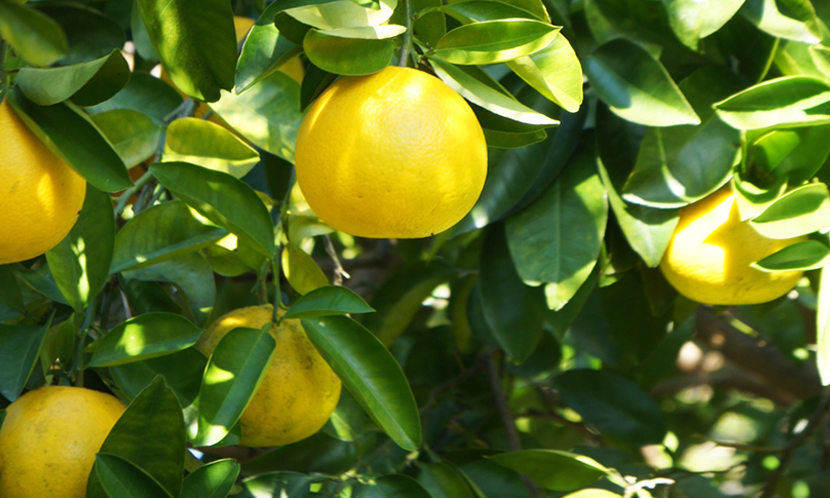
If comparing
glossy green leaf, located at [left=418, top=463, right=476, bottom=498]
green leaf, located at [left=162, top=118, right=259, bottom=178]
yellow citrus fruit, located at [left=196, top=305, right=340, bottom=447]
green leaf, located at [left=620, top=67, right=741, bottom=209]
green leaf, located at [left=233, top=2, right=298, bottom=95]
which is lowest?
glossy green leaf, located at [left=418, top=463, right=476, bottom=498]

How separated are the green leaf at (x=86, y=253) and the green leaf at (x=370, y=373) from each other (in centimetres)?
25

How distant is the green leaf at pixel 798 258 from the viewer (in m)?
0.92

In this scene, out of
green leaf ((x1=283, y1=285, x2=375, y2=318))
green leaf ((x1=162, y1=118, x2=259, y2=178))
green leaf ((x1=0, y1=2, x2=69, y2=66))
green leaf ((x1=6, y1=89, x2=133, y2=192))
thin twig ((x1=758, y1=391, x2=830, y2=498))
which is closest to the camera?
green leaf ((x1=0, y1=2, x2=69, y2=66))


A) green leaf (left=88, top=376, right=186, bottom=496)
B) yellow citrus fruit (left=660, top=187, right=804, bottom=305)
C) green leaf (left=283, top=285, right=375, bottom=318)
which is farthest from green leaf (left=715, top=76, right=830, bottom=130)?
green leaf (left=88, top=376, right=186, bottom=496)

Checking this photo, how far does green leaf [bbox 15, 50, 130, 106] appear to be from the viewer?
611 mm

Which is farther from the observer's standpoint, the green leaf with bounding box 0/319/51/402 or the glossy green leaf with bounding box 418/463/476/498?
the glossy green leaf with bounding box 418/463/476/498

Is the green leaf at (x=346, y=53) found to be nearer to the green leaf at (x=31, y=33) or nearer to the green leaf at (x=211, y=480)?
the green leaf at (x=31, y=33)

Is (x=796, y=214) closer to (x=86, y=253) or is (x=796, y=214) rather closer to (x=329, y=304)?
(x=329, y=304)

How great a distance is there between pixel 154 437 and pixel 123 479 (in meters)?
0.06

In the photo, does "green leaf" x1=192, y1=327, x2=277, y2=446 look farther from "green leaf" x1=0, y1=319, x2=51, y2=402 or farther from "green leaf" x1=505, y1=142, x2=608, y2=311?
"green leaf" x1=505, y1=142, x2=608, y2=311

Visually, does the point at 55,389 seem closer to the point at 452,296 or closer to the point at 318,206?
the point at 318,206

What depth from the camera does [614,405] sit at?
59.9 inches

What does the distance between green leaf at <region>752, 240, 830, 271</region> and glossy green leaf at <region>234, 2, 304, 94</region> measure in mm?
630

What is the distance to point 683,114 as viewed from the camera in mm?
942
